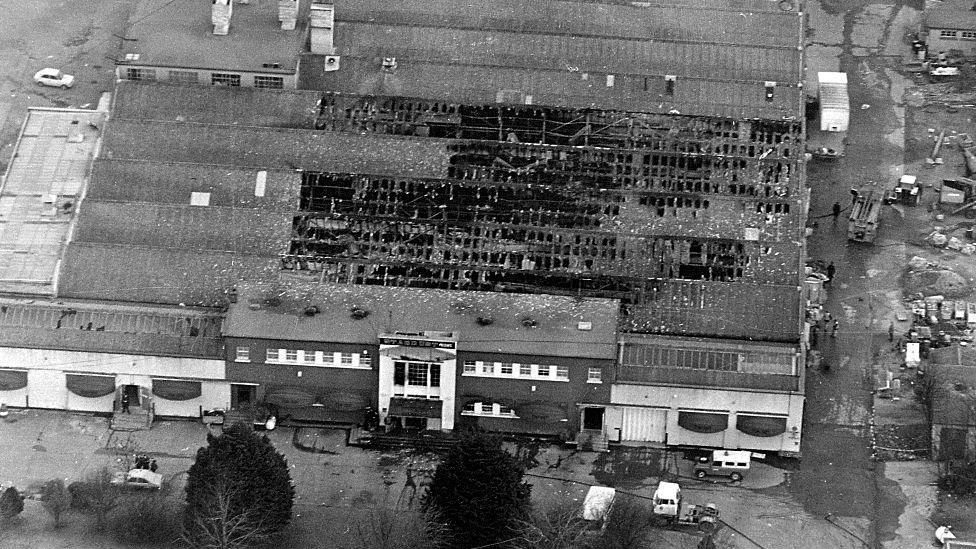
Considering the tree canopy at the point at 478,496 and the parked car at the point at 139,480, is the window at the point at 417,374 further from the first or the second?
the parked car at the point at 139,480

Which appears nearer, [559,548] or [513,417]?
[559,548]

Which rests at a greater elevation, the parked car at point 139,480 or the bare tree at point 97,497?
the parked car at point 139,480

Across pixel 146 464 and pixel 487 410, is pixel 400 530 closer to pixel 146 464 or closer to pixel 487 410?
pixel 487 410

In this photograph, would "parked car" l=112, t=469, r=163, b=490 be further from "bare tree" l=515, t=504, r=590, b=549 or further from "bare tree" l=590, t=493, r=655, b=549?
"bare tree" l=590, t=493, r=655, b=549

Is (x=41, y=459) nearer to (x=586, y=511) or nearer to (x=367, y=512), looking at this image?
(x=367, y=512)

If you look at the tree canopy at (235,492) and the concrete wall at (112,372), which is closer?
→ the tree canopy at (235,492)

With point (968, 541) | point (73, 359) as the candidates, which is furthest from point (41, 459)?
point (968, 541)

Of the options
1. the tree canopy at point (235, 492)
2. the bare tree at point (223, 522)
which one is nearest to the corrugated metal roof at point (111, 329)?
the tree canopy at point (235, 492)
